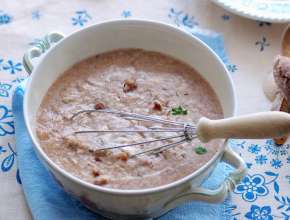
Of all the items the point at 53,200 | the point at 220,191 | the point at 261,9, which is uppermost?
the point at 261,9

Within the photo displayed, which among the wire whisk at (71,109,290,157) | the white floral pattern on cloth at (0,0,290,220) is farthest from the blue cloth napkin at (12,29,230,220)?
the wire whisk at (71,109,290,157)

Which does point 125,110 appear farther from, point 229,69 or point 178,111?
point 229,69

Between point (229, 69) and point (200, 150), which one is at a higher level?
point (229, 69)

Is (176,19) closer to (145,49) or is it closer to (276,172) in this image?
(145,49)

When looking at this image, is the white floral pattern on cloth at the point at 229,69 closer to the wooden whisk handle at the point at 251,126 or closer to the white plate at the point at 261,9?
the white plate at the point at 261,9

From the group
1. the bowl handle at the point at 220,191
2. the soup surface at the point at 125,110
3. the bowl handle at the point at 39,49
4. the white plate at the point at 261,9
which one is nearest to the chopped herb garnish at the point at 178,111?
the soup surface at the point at 125,110

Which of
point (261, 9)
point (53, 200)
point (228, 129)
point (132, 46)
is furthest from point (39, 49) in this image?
point (261, 9)

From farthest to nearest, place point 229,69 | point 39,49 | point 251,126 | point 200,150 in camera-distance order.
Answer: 1. point 229,69
2. point 39,49
3. point 200,150
4. point 251,126
